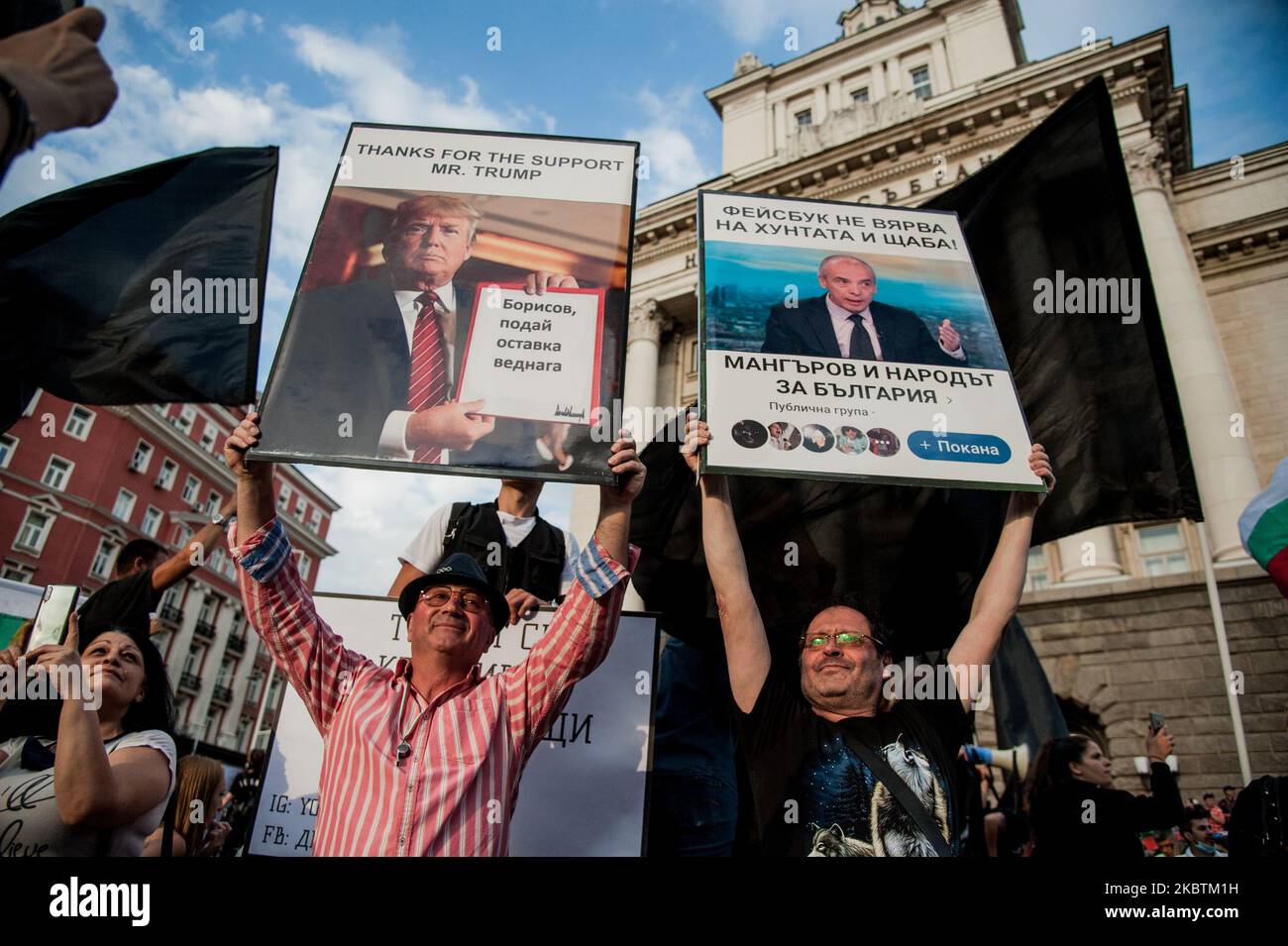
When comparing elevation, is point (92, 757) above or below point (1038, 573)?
below

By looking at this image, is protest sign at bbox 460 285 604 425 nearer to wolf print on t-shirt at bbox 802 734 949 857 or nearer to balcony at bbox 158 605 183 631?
wolf print on t-shirt at bbox 802 734 949 857

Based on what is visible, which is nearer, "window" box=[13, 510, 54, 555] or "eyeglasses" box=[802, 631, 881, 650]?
"eyeglasses" box=[802, 631, 881, 650]

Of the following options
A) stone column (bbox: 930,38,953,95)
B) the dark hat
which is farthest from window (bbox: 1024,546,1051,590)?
the dark hat

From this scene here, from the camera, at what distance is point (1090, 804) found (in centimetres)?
344

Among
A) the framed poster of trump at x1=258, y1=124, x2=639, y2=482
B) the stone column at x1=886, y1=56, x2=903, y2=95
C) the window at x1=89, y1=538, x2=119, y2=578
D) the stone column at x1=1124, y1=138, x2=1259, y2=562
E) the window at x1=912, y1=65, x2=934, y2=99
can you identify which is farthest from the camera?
the window at x1=89, y1=538, x2=119, y2=578

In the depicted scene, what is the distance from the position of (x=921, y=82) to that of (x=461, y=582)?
97.4 feet

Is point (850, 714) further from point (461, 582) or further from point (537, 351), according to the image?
point (537, 351)

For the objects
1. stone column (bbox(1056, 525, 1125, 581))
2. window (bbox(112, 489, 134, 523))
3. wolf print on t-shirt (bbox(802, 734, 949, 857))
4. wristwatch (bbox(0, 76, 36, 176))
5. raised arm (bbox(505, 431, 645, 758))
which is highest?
window (bbox(112, 489, 134, 523))

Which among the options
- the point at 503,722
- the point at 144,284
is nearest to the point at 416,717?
the point at 503,722

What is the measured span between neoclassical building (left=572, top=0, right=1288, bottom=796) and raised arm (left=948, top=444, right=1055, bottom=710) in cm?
490

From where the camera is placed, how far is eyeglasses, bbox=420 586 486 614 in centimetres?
272

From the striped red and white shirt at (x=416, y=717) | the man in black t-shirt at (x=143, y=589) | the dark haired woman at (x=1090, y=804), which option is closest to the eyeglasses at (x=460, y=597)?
the striped red and white shirt at (x=416, y=717)
